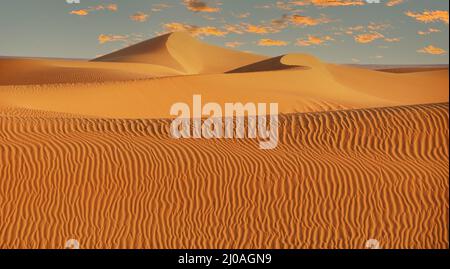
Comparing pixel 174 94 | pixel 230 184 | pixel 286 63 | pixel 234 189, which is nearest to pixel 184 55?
pixel 286 63

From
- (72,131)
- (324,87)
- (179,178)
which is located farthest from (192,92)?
(179,178)

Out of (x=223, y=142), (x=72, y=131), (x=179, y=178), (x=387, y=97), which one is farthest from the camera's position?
(x=387, y=97)

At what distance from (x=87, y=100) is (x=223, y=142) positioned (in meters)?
17.8

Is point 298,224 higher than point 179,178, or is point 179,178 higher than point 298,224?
point 179,178

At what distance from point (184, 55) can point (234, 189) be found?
76264 millimetres

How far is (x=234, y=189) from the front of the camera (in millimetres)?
9297

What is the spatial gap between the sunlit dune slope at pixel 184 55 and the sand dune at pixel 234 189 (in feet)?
208

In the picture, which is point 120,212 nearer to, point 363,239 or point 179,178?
point 179,178

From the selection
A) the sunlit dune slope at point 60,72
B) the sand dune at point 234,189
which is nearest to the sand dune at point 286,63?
the sunlit dune slope at point 60,72

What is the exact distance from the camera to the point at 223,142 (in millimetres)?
10867

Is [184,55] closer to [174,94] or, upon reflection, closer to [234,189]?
[174,94]

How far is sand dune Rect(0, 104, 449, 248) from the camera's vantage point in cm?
857

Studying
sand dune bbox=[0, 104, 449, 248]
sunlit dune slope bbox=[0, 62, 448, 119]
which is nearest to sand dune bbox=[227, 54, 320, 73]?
sunlit dune slope bbox=[0, 62, 448, 119]

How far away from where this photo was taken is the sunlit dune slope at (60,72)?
4034cm
